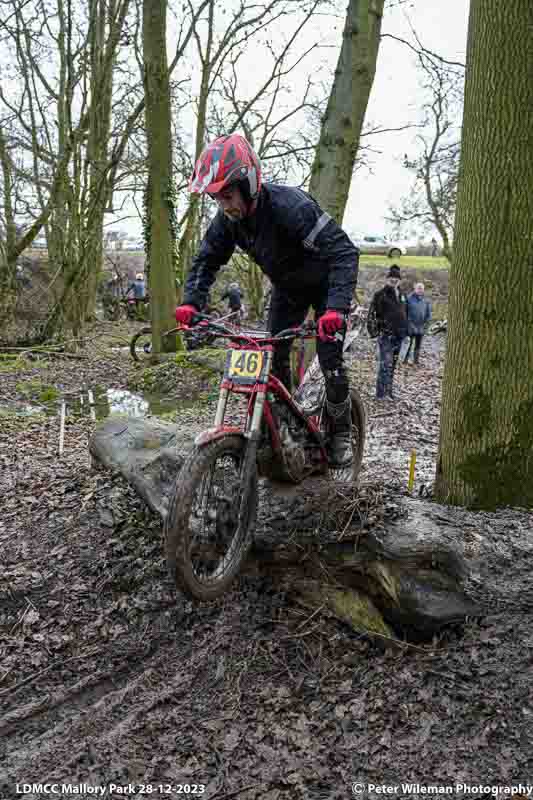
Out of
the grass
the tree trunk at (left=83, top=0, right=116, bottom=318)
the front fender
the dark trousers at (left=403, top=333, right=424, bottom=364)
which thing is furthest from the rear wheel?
the grass

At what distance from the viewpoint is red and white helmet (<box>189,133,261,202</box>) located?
3.11m

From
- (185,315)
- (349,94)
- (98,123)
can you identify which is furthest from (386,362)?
(98,123)

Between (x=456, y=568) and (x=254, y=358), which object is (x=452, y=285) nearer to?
(x=254, y=358)

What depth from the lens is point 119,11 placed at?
14836 millimetres

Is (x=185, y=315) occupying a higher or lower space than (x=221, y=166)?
lower

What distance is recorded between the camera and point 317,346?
398 cm

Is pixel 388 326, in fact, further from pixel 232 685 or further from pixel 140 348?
pixel 232 685

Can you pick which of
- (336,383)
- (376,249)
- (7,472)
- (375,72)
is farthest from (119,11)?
(376,249)

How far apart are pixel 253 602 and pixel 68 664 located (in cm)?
108

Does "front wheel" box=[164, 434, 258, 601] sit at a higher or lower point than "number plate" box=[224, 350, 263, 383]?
lower

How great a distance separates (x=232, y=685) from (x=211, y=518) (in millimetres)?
847

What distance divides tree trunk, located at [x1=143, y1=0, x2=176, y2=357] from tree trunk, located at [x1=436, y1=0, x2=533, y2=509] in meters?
8.04

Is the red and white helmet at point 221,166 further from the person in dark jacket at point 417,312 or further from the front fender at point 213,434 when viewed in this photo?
the person in dark jacket at point 417,312

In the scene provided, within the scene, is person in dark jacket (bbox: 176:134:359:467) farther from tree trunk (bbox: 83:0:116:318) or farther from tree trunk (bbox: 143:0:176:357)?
tree trunk (bbox: 83:0:116:318)
